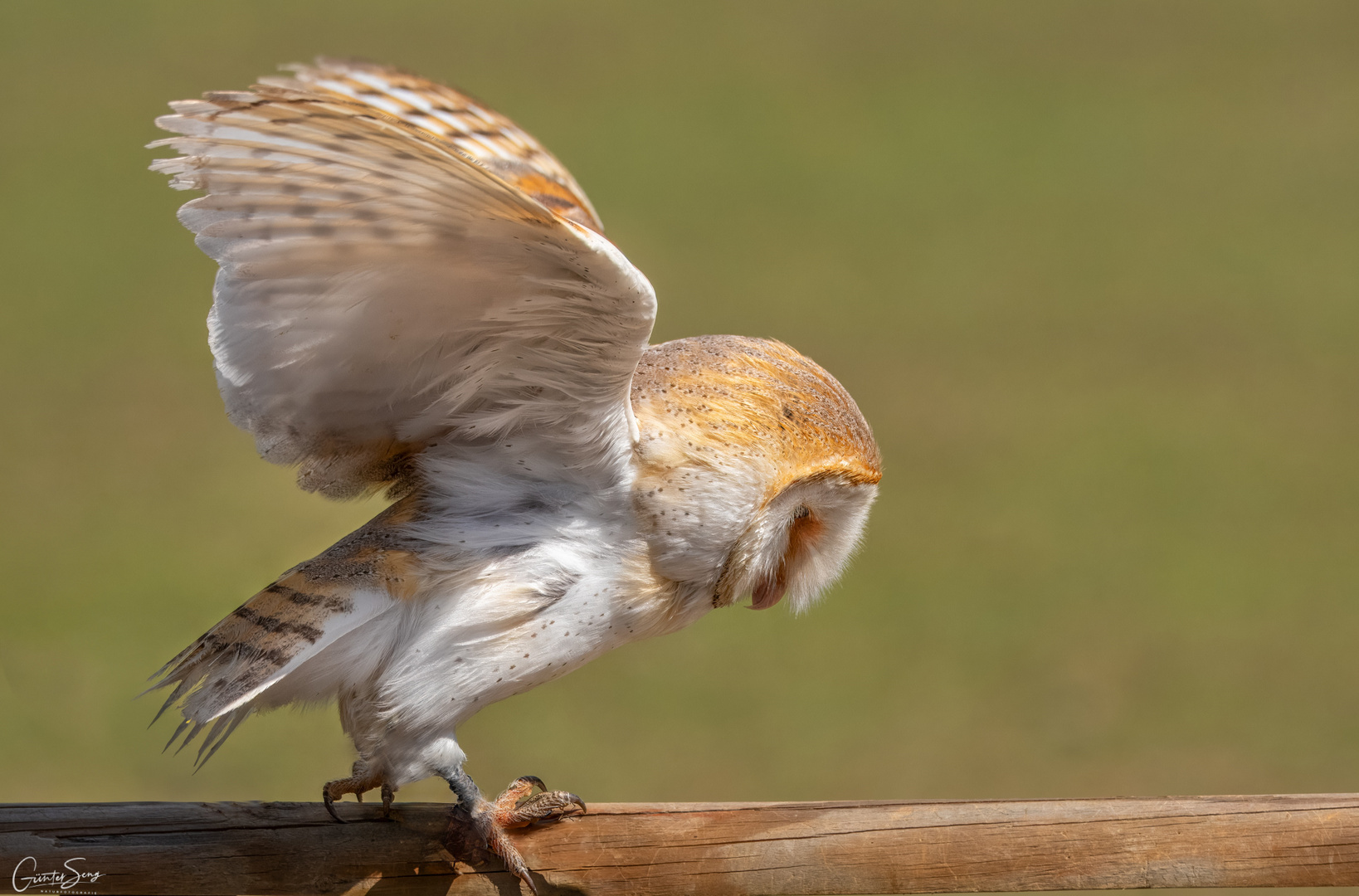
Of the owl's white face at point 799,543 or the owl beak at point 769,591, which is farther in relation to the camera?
the owl beak at point 769,591

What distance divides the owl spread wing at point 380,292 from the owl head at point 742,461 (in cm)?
8

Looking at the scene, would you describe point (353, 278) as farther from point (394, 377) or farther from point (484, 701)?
point (484, 701)

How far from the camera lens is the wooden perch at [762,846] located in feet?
4.44

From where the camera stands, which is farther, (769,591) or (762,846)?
(769,591)

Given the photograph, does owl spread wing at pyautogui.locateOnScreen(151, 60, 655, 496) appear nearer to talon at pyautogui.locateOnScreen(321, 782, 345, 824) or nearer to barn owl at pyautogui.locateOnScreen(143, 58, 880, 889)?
barn owl at pyautogui.locateOnScreen(143, 58, 880, 889)

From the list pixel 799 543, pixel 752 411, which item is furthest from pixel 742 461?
pixel 799 543

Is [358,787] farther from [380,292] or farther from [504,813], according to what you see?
[380,292]

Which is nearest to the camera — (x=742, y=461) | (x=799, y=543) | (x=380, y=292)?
(x=380, y=292)

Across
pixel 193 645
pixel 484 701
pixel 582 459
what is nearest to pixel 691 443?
pixel 582 459

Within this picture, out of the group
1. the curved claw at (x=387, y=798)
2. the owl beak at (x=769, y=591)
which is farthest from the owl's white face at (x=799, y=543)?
the curved claw at (x=387, y=798)

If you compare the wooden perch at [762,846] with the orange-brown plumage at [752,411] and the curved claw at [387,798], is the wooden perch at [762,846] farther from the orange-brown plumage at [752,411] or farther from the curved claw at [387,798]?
the orange-brown plumage at [752,411]
